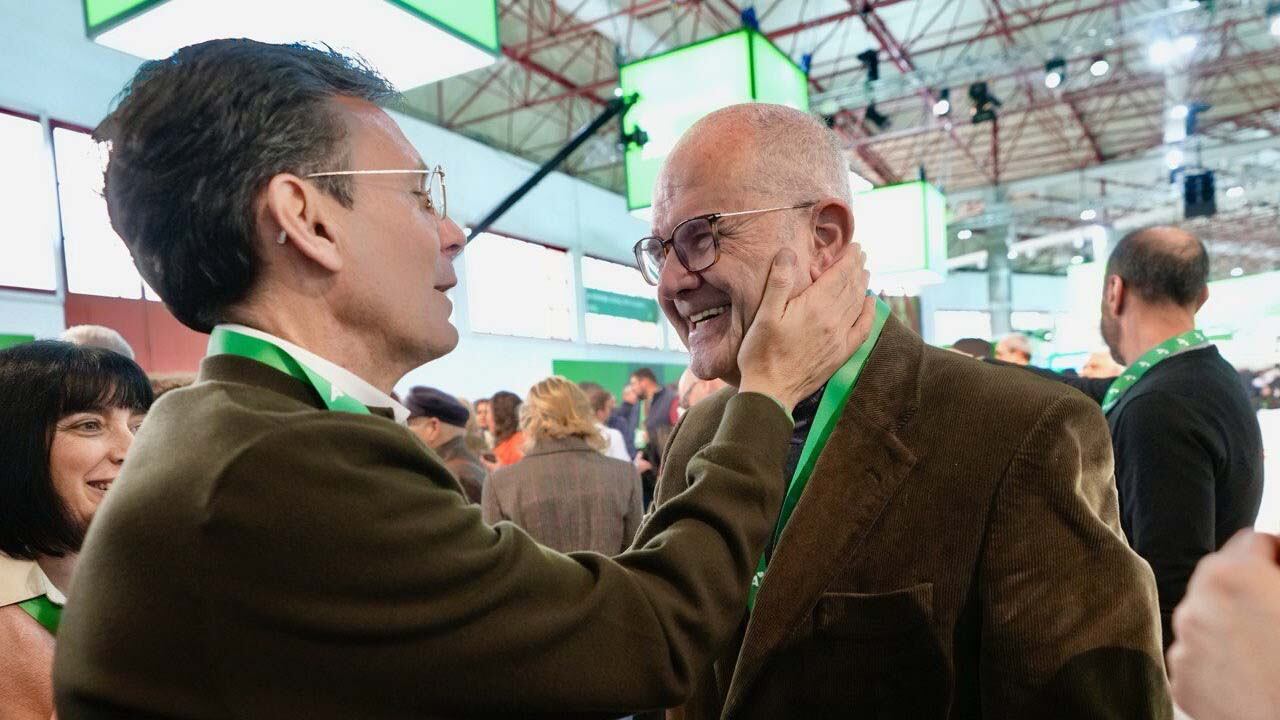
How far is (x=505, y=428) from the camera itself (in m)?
5.27

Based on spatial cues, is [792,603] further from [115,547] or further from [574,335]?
[574,335]

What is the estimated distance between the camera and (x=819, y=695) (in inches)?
51.4

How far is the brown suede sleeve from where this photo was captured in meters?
0.93

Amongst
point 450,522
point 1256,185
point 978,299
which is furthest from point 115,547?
point 978,299

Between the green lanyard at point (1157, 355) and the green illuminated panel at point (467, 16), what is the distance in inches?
85.5

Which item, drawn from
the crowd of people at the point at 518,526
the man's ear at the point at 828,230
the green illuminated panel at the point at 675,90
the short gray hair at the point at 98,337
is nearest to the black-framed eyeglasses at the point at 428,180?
the crowd of people at the point at 518,526

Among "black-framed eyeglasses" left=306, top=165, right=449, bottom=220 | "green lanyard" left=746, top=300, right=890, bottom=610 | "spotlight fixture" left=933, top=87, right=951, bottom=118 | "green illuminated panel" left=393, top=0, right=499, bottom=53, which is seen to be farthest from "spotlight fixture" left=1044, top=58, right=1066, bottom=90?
"black-framed eyeglasses" left=306, top=165, right=449, bottom=220

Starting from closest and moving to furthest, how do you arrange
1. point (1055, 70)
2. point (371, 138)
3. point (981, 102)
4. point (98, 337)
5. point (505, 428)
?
point (371, 138) < point (98, 337) < point (505, 428) < point (1055, 70) < point (981, 102)

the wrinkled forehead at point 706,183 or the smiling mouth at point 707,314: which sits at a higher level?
the wrinkled forehead at point 706,183

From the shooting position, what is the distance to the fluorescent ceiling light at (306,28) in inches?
81.8

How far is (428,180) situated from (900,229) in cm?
475

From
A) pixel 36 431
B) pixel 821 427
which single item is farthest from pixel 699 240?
pixel 36 431

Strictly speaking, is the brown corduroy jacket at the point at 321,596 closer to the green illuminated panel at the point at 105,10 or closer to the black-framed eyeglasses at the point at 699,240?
the black-framed eyeglasses at the point at 699,240

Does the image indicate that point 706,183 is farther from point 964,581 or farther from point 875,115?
point 875,115
